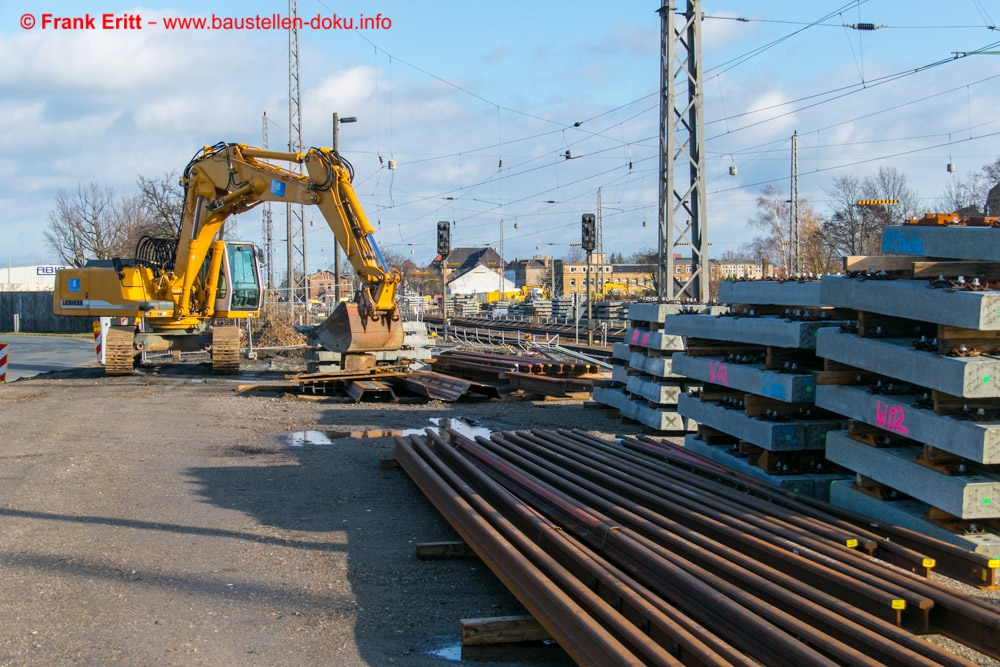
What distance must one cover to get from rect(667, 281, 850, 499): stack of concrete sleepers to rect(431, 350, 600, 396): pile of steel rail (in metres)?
7.18

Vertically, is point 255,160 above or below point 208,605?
above

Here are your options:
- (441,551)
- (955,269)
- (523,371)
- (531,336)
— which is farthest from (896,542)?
(531,336)

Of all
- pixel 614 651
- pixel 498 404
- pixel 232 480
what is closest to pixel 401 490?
pixel 232 480

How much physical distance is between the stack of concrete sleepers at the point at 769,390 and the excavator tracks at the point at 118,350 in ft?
54.0

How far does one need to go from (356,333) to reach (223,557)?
11.2m

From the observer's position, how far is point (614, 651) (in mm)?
4047

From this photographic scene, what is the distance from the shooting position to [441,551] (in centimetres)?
677

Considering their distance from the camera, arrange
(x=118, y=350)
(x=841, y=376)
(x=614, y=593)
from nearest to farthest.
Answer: (x=614, y=593), (x=841, y=376), (x=118, y=350)

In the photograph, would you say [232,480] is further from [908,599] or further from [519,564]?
[908,599]

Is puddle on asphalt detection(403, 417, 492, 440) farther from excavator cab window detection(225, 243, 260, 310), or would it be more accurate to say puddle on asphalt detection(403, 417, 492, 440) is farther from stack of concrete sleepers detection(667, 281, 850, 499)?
excavator cab window detection(225, 243, 260, 310)

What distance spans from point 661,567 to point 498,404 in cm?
1127

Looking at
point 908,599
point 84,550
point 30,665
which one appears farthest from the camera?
point 84,550

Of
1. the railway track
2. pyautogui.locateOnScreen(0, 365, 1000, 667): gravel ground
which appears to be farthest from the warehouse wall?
pyautogui.locateOnScreen(0, 365, 1000, 667): gravel ground

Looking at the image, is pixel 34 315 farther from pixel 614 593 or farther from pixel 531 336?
pixel 614 593
